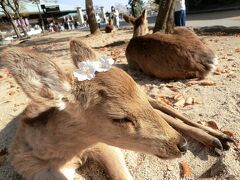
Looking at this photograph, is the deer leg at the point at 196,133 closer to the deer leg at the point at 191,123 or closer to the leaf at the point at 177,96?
the deer leg at the point at 191,123

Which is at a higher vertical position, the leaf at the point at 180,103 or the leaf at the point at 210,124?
the leaf at the point at 180,103

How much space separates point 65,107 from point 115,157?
885mm

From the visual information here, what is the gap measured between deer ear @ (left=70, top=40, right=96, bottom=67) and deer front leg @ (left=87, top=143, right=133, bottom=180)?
2.83ft

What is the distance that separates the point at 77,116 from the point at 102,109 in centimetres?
23

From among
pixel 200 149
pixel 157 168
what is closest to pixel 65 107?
pixel 157 168

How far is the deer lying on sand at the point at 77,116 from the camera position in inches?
99.3

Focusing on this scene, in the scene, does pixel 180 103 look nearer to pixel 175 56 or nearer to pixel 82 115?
pixel 175 56

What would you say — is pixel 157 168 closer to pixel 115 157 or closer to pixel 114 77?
pixel 115 157

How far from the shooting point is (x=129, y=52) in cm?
652

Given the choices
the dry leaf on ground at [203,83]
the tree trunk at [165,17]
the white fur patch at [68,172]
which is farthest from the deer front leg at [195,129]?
the tree trunk at [165,17]

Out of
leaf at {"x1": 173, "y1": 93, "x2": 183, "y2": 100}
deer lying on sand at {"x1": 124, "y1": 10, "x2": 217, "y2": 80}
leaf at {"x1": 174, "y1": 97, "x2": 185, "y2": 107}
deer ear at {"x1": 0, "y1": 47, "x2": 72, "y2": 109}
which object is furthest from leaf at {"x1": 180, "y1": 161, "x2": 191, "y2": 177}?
deer lying on sand at {"x1": 124, "y1": 10, "x2": 217, "y2": 80}

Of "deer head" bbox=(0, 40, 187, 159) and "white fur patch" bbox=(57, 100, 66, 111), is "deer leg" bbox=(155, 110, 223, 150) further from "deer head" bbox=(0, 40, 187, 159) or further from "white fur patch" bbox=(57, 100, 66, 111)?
"white fur patch" bbox=(57, 100, 66, 111)

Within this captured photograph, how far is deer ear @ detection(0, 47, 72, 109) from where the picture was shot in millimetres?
2385

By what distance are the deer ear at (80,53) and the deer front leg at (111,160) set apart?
86 centimetres
